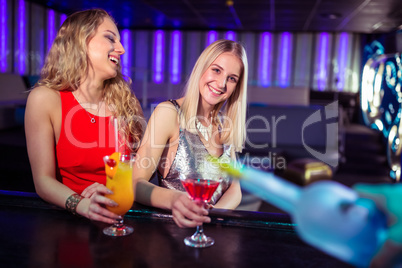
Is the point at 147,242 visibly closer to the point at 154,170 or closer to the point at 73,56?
the point at 154,170

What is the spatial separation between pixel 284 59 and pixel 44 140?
10.6 metres

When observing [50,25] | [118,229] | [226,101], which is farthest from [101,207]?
[50,25]

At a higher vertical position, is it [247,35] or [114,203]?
[247,35]

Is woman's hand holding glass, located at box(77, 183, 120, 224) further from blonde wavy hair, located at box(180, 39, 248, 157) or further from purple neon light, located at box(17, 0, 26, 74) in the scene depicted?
purple neon light, located at box(17, 0, 26, 74)

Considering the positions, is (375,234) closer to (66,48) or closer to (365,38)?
(66,48)

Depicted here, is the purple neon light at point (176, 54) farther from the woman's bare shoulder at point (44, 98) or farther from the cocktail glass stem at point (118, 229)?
the cocktail glass stem at point (118, 229)

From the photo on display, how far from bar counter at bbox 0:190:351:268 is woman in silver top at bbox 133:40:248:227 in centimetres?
54

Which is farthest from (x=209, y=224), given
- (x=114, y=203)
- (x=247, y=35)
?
(x=247, y=35)

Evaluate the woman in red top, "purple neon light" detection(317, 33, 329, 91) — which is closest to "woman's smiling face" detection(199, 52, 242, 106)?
the woman in red top

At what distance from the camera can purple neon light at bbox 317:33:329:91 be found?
11.1m

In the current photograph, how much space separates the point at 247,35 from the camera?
1138 centimetres

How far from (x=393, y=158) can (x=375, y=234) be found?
206 inches

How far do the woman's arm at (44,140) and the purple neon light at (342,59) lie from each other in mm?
10586

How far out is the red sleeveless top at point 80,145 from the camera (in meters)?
1.71
